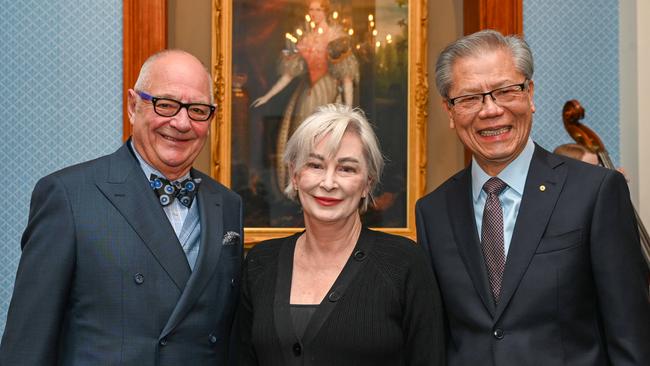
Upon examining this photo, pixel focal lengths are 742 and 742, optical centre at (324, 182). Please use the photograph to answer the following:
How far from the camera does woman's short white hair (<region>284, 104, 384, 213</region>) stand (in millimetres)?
2303

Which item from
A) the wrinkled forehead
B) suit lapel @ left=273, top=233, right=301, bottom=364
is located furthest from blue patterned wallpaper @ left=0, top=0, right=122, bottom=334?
suit lapel @ left=273, top=233, right=301, bottom=364

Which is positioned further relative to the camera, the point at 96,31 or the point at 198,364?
the point at 96,31

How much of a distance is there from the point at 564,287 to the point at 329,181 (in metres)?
0.76

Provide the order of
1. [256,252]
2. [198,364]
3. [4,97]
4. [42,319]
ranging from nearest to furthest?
[42,319] < [198,364] < [256,252] < [4,97]

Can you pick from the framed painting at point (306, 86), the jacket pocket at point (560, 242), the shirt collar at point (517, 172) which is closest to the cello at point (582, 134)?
the framed painting at point (306, 86)

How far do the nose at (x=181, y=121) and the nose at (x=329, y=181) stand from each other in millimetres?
473

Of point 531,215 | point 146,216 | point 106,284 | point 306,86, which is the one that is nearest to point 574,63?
point 306,86

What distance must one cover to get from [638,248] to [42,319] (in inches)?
68.8

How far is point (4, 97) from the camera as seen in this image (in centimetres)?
439

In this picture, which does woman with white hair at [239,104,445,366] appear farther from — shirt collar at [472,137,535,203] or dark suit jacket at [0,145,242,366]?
shirt collar at [472,137,535,203]

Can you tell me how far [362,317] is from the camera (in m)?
2.21

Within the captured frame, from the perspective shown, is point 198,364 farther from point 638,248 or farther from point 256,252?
point 638,248

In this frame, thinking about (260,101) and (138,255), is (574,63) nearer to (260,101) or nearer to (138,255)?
(260,101)

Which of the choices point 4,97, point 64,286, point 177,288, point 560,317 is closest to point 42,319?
point 64,286
